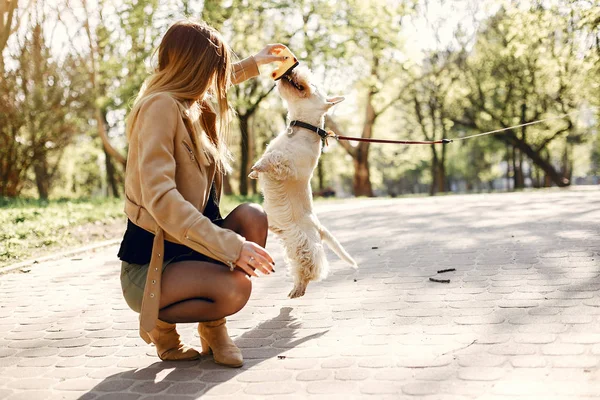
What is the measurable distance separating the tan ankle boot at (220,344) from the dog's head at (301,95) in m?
2.06

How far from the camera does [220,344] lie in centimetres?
327

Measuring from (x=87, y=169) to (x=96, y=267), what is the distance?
35848 millimetres

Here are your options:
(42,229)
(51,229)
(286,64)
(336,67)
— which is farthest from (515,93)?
(286,64)

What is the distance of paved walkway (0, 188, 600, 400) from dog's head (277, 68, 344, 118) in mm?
1628

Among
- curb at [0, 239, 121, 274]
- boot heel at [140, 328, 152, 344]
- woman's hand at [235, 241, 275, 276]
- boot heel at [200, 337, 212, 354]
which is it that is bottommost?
boot heel at [200, 337, 212, 354]

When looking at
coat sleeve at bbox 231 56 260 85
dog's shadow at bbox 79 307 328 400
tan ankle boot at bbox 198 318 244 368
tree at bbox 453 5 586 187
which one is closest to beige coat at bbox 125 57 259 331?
dog's shadow at bbox 79 307 328 400

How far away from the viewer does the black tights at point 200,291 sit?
2.97 metres

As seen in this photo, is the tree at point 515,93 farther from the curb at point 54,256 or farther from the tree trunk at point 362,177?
the curb at point 54,256

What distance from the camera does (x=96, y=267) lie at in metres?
6.83

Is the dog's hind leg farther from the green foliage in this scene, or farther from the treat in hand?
the green foliage

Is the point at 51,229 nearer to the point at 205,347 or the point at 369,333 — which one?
the point at 205,347

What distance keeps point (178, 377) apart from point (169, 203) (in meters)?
1.02

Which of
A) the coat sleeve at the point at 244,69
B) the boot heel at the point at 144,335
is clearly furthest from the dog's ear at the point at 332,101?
the boot heel at the point at 144,335

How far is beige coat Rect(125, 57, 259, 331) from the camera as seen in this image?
2809mm
